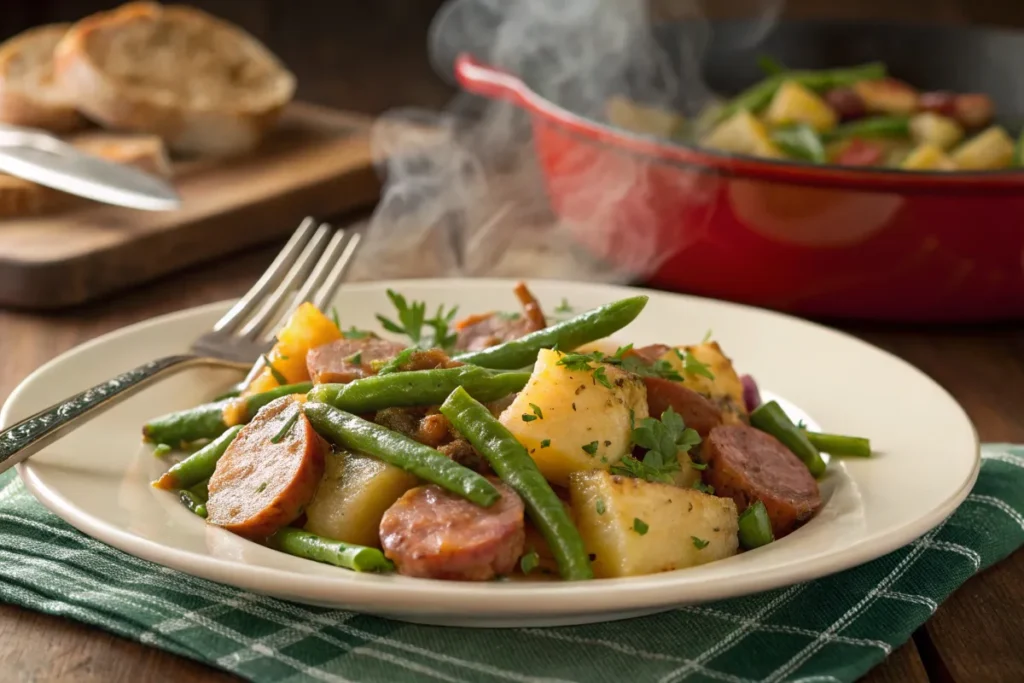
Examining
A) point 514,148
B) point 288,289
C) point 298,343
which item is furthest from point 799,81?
point 298,343

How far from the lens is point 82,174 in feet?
14.2

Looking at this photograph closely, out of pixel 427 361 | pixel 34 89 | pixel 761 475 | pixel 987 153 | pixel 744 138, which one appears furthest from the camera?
pixel 34 89

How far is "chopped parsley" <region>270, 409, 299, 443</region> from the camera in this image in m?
2.30

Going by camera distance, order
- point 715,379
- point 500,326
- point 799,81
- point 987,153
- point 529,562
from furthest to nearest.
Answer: point 799,81
point 987,153
point 500,326
point 715,379
point 529,562

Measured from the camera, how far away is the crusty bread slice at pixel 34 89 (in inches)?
204

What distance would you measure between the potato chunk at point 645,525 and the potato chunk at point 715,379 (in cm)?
44

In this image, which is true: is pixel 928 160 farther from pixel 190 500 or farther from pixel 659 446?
pixel 190 500

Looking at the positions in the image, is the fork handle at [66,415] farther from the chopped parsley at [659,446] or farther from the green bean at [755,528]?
the green bean at [755,528]

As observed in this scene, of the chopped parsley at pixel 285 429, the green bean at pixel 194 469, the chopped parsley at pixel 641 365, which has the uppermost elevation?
the chopped parsley at pixel 641 365

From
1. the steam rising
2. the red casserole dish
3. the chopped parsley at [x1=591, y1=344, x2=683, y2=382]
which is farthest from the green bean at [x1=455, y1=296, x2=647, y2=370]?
the steam rising

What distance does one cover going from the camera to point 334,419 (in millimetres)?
2338

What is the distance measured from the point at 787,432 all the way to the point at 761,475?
0.27 m

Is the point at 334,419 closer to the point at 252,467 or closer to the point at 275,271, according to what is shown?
the point at 252,467

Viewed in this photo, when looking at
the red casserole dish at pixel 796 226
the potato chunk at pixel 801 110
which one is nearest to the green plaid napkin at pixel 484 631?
the red casserole dish at pixel 796 226
